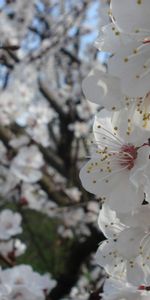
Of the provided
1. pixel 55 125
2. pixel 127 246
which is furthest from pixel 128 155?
pixel 55 125

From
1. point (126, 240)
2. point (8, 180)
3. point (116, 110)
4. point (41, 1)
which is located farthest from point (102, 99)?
point (41, 1)

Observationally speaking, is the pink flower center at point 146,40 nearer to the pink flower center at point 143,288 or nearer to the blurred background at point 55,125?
the pink flower center at point 143,288

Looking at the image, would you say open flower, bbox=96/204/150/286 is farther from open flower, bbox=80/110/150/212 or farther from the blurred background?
the blurred background

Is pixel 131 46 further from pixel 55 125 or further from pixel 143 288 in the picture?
pixel 55 125

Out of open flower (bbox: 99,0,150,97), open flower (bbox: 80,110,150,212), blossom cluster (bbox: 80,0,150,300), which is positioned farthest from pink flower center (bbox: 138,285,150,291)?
open flower (bbox: 99,0,150,97)

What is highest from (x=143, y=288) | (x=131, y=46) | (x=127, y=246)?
(x=131, y=46)

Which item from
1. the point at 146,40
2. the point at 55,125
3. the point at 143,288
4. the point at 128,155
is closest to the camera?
the point at 146,40
